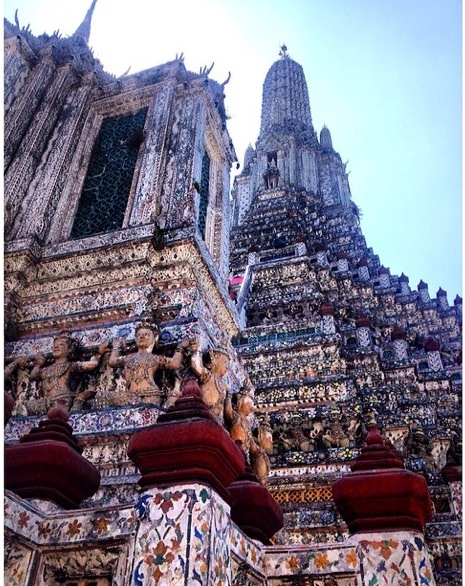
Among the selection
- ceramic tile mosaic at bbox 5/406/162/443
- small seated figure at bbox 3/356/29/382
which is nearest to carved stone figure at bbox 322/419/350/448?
small seated figure at bbox 3/356/29/382

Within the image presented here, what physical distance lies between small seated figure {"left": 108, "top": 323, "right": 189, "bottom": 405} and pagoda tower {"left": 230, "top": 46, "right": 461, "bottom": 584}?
3.10 m

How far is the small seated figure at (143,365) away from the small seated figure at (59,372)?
294 millimetres

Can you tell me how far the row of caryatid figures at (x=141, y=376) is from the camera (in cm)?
507

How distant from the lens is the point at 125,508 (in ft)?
9.45

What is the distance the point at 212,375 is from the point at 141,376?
2.00 ft

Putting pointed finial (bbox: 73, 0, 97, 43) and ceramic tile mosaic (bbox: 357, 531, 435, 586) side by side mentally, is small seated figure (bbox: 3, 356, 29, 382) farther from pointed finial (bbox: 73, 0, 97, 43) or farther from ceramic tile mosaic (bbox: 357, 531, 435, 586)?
pointed finial (bbox: 73, 0, 97, 43)

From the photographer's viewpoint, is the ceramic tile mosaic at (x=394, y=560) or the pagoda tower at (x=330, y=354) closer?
the ceramic tile mosaic at (x=394, y=560)

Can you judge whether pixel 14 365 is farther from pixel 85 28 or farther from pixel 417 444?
pixel 417 444

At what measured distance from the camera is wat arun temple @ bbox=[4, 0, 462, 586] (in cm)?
283

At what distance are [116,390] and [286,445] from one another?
26.4 ft

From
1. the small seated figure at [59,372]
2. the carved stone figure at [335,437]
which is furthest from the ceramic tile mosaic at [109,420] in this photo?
the carved stone figure at [335,437]

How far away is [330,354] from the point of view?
1587 cm

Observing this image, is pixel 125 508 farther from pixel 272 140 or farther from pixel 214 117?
pixel 272 140

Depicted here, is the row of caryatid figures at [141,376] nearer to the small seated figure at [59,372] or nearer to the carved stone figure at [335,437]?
the small seated figure at [59,372]
